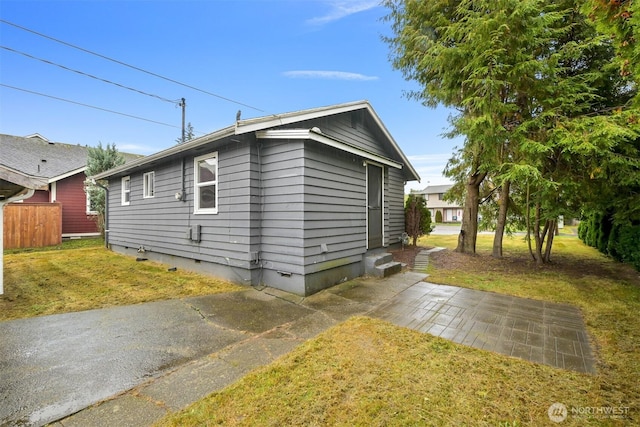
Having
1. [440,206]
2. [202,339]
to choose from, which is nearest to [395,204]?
[202,339]

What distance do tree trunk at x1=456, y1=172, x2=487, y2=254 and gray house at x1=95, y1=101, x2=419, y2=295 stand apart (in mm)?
3358

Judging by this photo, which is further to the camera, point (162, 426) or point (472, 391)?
point (472, 391)

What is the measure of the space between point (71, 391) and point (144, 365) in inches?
21.8

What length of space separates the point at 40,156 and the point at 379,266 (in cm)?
2064

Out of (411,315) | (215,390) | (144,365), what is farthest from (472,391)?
(144,365)

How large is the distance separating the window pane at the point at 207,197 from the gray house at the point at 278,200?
2 centimetres

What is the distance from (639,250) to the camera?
7277 millimetres

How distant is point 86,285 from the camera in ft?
18.8

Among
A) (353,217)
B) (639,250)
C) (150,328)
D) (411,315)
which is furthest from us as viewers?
(639,250)

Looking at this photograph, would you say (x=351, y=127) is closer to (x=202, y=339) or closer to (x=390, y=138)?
(x=390, y=138)

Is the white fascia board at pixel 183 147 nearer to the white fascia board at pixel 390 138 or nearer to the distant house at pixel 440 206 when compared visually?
the white fascia board at pixel 390 138

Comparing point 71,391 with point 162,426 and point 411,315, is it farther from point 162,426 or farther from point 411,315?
point 411,315

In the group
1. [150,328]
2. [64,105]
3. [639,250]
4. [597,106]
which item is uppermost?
[64,105]

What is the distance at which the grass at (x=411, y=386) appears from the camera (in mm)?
2000
